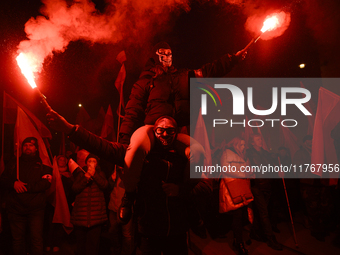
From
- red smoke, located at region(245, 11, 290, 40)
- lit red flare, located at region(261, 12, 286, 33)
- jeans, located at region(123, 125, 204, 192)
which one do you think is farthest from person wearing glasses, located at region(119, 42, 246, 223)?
red smoke, located at region(245, 11, 290, 40)

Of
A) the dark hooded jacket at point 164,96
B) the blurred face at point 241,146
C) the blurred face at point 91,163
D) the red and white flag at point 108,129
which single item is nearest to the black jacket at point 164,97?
the dark hooded jacket at point 164,96

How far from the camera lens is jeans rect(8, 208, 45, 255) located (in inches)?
187

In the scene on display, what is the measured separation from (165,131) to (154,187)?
740 mm

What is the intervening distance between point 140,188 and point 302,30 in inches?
365

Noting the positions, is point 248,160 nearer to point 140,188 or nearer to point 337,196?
point 337,196

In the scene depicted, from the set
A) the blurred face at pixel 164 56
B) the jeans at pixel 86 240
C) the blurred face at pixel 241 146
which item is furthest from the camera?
the blurred face at pixel 241 146

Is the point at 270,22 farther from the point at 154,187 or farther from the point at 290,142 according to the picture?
the point at 290,142

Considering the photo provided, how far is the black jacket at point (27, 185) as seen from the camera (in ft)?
16.0

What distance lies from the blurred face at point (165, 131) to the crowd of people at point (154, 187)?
1 cm

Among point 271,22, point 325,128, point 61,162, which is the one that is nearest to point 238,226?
point 325,128

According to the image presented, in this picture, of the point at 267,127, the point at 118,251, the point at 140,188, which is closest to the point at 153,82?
the point at 140,188

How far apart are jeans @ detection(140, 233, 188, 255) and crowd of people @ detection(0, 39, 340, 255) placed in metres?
0.01

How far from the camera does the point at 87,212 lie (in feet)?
15.8

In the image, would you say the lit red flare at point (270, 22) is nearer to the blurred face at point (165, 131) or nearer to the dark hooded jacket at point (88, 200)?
the blurred face at point (165, 131)
